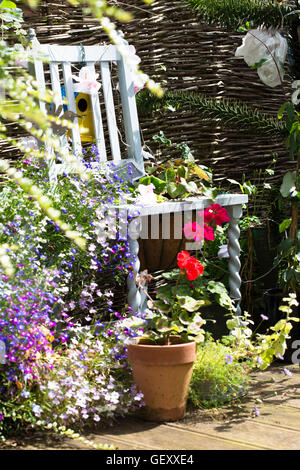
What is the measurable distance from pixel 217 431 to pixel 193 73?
253 cm

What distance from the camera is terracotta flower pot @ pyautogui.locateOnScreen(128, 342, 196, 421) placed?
2.42 metres

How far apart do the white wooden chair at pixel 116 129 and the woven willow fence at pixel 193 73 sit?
422mm

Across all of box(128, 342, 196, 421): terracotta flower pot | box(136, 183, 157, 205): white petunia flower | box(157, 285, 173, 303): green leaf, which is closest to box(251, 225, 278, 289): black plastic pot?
box(157, 285, 173, 303): green leaf

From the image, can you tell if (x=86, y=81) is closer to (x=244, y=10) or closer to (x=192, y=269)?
(x=244, y=10)

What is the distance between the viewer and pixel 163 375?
2439 mm

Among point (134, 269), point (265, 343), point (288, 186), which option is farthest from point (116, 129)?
point (265, 343)

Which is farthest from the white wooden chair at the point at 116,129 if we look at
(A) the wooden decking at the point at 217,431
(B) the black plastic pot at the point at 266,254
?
(B) the black plastic pot at the point at 266,254

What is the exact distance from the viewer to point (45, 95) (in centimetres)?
90

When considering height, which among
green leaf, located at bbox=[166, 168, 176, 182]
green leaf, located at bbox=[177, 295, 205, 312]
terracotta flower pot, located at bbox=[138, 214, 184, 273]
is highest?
green leaf, located at bbox=[166, 168, 176, 182]

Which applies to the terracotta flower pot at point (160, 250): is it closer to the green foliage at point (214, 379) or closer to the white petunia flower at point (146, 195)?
the white petunia flower at point (146, 195)

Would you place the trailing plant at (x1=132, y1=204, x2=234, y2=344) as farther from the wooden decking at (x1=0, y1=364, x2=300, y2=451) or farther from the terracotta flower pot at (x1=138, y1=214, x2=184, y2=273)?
the wooden decking at (x1=0, y1=364, x2=300, y2=451)

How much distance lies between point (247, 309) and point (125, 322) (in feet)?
4.38

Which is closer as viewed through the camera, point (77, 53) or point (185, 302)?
point (185, 302)

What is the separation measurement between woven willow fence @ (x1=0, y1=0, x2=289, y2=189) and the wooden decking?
1.66 metres
